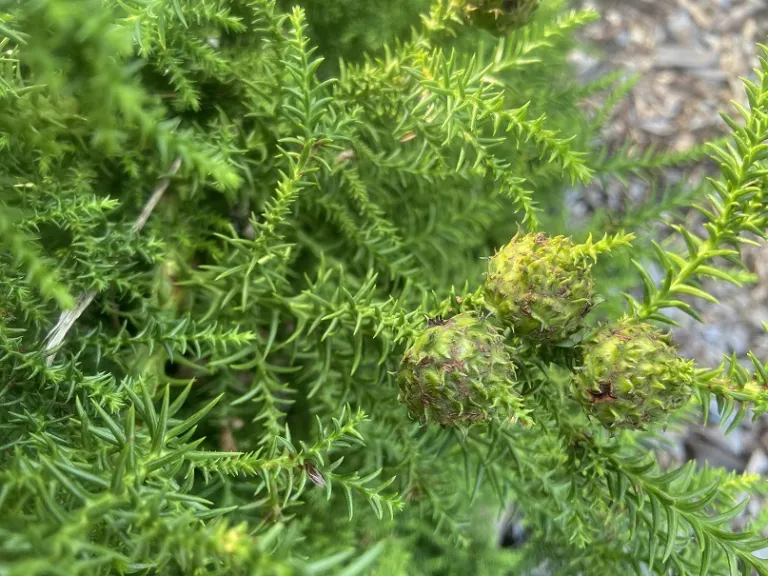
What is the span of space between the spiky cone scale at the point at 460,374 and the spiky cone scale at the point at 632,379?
0.31 ft

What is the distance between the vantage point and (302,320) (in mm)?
927

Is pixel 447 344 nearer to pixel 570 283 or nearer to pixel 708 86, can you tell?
pixel 570 283

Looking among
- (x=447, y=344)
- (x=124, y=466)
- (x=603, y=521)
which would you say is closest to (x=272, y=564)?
(x=124, y=466)

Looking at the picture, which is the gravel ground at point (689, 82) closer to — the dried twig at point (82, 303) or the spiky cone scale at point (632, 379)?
the spiky cone scale at point (632, 379)

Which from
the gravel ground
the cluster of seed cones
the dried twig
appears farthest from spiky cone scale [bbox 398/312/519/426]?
the gravel ground

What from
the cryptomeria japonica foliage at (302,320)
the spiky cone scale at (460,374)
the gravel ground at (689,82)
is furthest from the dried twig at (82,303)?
the gravel ground at (689,82)

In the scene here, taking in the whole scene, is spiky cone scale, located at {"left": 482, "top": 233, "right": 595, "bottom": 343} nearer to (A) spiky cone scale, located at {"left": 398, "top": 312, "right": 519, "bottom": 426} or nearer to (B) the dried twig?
(A) spiky cone scale, located at {"left": 398, "top": 312, "right": 519, "bottom": 426}

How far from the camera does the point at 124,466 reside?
1.77ft

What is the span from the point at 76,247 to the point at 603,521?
2.87ft

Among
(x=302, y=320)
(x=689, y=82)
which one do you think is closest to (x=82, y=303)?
(x=302, y=320)

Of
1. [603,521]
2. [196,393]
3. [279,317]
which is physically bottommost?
[603,521]

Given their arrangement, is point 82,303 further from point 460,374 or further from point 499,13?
point 499,13

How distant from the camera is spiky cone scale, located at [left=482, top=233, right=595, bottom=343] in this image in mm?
686

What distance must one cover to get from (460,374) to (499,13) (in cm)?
51
